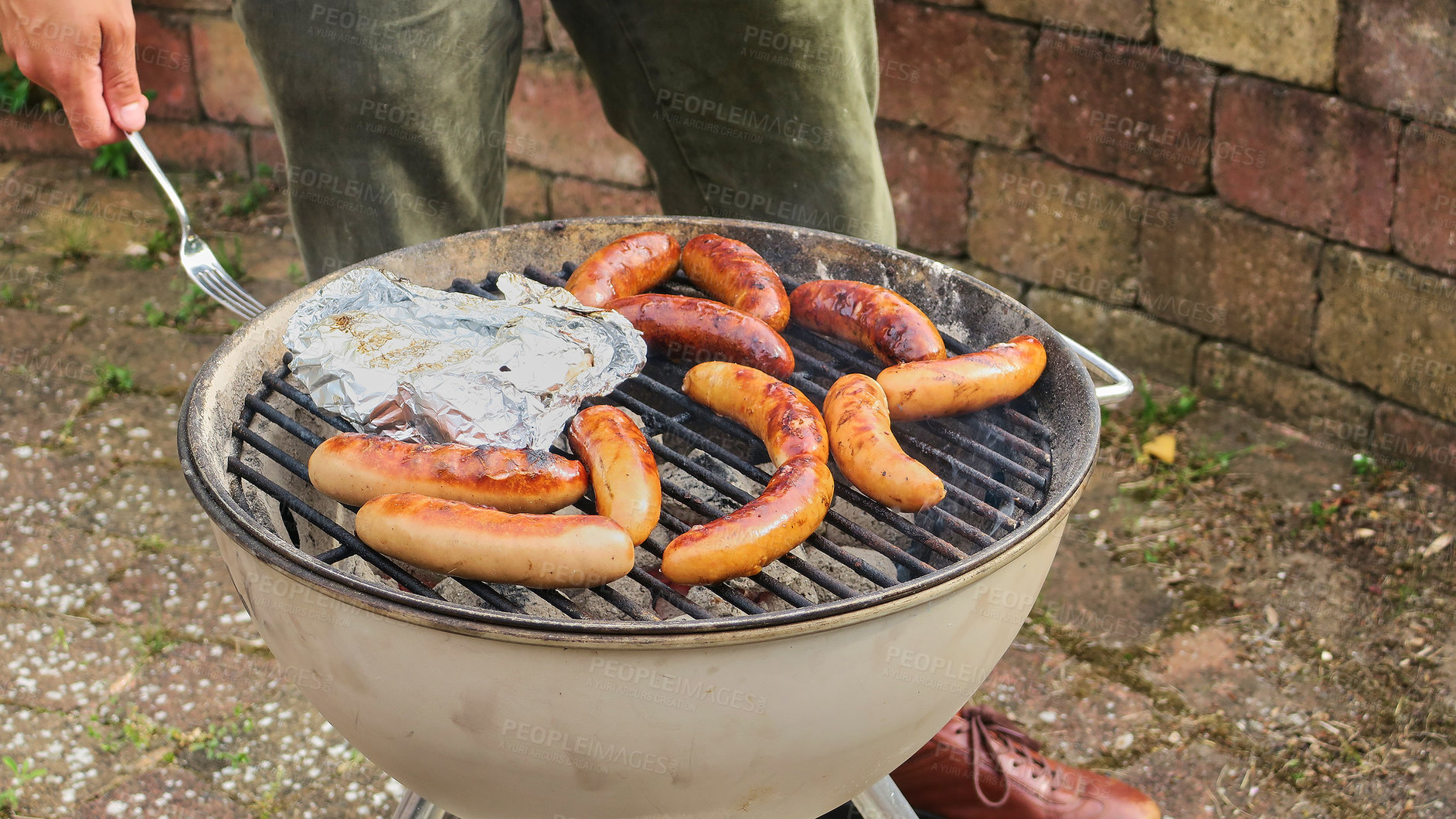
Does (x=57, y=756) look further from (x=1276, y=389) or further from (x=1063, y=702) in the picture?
(x=1276, y=389)

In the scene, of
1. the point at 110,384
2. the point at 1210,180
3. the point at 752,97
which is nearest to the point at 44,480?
the point at 110,384

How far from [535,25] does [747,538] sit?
401 centimetres

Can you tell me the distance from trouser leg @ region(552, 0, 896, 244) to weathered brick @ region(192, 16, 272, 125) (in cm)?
325

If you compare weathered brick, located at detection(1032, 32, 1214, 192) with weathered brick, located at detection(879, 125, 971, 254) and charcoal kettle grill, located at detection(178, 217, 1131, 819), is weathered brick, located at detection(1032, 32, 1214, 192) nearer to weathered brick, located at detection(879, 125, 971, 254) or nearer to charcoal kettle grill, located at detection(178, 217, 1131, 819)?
weathered brick, located at detection(879, 125, 971, 254)

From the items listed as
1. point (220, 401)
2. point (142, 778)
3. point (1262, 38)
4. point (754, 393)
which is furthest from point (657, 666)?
point (1262, 38)

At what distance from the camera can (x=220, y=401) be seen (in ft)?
6.15

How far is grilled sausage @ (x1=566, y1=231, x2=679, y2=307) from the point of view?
2123mm

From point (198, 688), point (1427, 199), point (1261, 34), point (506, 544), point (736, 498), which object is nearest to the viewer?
point (506, 544)

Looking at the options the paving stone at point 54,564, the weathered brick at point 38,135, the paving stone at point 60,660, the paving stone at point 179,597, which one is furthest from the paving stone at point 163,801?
the weathered brick at point 38,135

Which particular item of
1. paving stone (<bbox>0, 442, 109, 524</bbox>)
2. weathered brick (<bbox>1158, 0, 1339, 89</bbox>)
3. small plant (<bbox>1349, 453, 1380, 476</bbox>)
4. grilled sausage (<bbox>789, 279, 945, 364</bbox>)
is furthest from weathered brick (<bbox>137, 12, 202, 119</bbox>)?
small plant (<bbox>1349, 453, 1380, 476</bbox>)

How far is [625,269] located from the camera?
2.17 m

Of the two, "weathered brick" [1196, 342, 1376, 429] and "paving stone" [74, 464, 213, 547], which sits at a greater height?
"weathered brick" [1196, 342, 1376, 429]

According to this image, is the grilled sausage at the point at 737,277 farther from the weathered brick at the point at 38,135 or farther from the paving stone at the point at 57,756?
the weathered brick at the point at 38,135

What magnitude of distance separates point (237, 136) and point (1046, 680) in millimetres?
4662
